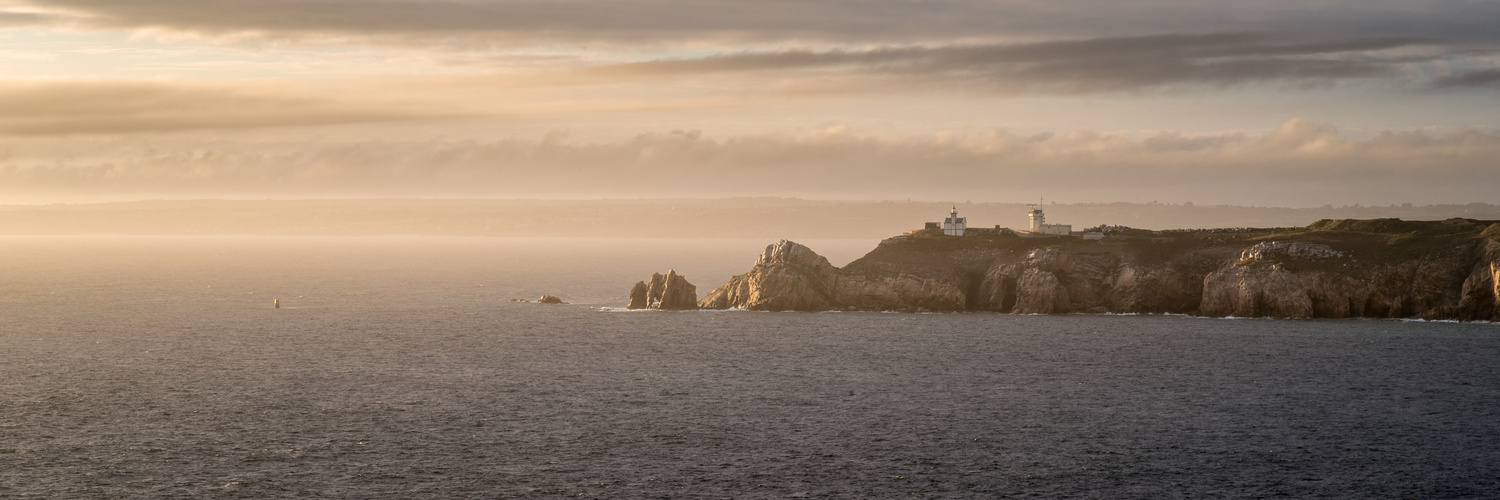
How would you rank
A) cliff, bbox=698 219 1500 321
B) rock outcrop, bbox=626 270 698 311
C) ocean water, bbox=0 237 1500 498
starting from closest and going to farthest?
ocean water, bbox=0 237 1500 498 < cliff, bbox=698 219 1500 321 < rock outcrop, bbox=626 270 698 311

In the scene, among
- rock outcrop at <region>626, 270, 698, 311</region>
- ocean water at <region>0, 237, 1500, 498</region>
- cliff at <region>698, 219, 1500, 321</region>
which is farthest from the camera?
rock outcrop at <region>626, 270, 698, 311</region>

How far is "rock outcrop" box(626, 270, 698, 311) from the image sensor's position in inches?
Answer: 5659

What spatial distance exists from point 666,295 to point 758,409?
69532 mm

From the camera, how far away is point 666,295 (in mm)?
143875

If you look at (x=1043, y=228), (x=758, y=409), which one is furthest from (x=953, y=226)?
(x=758, y=409)

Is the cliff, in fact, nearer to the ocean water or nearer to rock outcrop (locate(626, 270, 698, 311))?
rock outcrop (locate(626, 270, 698, 311))

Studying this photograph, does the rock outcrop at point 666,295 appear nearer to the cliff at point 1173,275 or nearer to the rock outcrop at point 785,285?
the rock outcrop at point 785,285

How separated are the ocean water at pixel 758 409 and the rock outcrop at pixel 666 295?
14.1 metres

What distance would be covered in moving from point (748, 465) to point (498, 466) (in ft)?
41.7

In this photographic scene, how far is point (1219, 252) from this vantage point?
139250 mm

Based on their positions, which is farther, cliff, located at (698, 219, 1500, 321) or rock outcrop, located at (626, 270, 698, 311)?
rock outcrop, located at (626, 270, 698, 311)

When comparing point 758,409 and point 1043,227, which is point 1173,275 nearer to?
point 1043,227

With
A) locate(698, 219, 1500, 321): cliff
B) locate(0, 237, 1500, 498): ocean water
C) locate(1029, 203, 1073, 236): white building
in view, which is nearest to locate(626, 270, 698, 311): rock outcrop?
locate(698, 219, 1500, 321): cliff

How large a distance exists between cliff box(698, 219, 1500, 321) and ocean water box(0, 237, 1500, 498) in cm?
624
